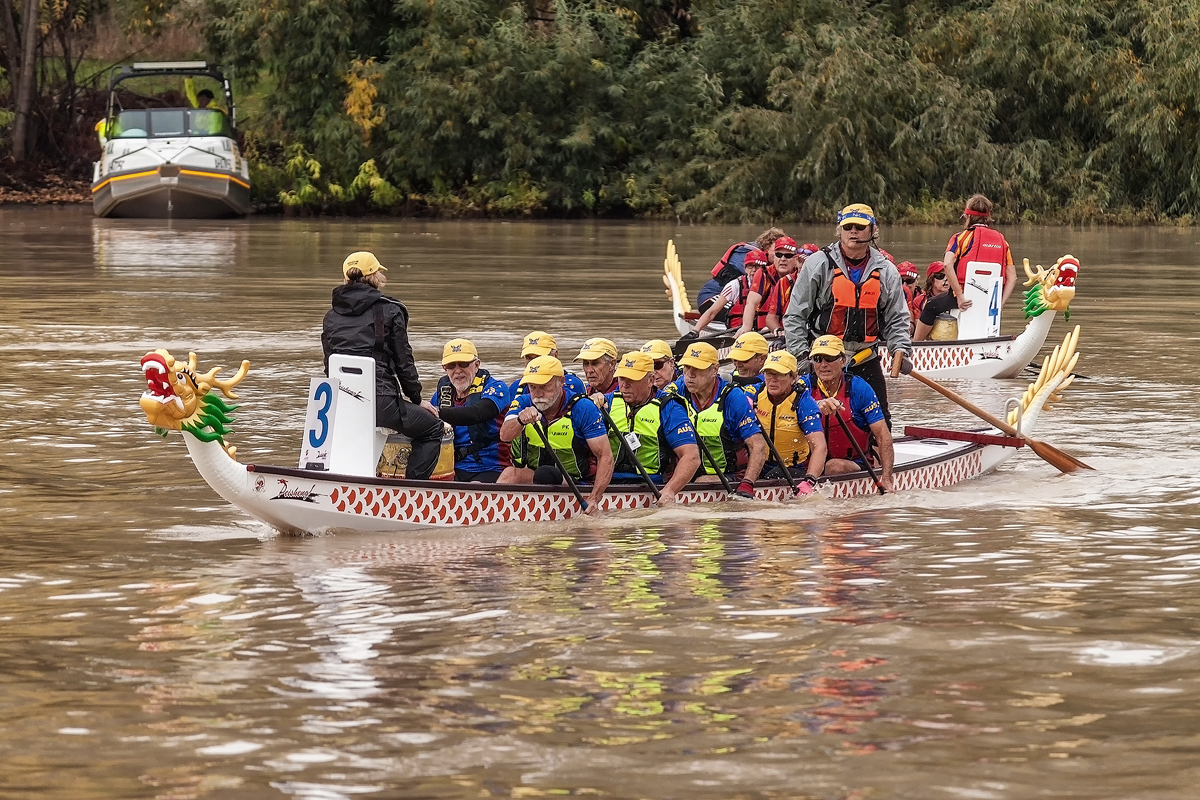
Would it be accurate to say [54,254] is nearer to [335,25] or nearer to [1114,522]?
[335,25]

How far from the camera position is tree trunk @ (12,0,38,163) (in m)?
49.2

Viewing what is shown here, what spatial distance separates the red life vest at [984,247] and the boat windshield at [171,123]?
30510mm

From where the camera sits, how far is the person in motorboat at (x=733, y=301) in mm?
18422

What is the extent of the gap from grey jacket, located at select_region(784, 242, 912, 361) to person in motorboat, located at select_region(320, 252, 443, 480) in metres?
2.98

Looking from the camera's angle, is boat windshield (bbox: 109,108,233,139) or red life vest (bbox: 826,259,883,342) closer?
red life vest (bbox: 826,259,883,342)

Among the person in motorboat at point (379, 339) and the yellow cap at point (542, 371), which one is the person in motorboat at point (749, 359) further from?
the person in motorboat at point (379, 339)

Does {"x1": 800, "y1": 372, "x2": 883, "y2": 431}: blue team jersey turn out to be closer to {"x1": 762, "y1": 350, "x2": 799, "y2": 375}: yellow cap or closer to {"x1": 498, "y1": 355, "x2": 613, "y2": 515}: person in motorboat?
{"x1": 762, "y1": 350, "x2": 799, "y2": 375}: yellow cap

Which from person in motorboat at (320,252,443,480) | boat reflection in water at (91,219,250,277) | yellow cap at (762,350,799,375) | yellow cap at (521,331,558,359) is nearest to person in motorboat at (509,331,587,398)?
yellow cap at (521,331,558,359)

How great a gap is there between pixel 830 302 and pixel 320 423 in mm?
3881

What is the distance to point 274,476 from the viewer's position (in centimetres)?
1055

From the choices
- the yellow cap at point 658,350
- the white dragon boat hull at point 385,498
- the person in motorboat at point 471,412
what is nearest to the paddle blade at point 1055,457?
the white dragon boat hull at point 385,498

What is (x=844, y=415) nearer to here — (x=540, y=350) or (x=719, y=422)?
(x=719, y=422)

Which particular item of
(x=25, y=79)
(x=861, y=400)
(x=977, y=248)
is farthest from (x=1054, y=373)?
(x=25, y=79)

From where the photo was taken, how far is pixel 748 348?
12.7 metres
